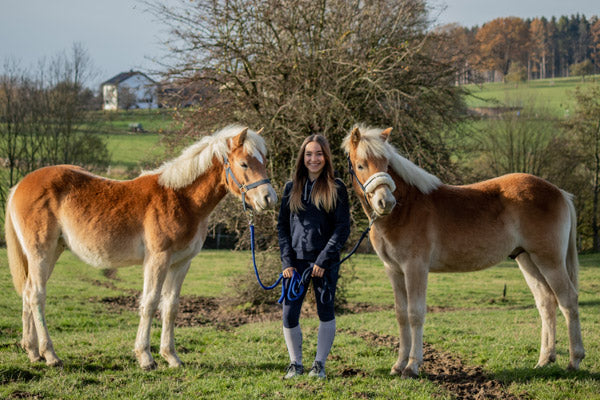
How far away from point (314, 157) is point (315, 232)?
2.23 ft

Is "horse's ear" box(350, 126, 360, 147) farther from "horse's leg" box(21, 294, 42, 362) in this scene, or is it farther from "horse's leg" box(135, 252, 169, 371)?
"horse's leg" box(21, 294, 42, 362)

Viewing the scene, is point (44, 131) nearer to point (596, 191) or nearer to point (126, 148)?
point (126, 148)

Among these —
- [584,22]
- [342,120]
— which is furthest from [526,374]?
[584,22]

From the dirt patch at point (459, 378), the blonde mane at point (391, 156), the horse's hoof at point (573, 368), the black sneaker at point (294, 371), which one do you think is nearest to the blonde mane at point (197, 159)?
the blonde mane at point (391, 156)

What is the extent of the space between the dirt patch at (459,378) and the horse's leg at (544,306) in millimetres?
734

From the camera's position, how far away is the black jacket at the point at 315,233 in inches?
177

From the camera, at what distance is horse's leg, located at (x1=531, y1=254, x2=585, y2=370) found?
502 centimetres

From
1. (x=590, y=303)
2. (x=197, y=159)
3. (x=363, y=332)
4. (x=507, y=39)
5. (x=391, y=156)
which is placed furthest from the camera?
(x=507, y=39)

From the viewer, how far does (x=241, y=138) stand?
15.9 ft

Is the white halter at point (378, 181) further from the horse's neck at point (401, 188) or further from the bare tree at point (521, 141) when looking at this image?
the bare tree at point (521, 141)

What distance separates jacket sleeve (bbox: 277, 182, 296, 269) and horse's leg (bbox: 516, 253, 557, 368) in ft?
8.38

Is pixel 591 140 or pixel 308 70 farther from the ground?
pixel 308 70

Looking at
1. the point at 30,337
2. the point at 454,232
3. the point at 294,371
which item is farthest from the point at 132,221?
the point at 454,232

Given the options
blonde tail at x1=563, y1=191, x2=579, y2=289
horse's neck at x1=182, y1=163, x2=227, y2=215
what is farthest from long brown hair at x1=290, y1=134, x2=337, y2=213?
blonde tail at x1=563, y1=191, x2=579, y2=289
